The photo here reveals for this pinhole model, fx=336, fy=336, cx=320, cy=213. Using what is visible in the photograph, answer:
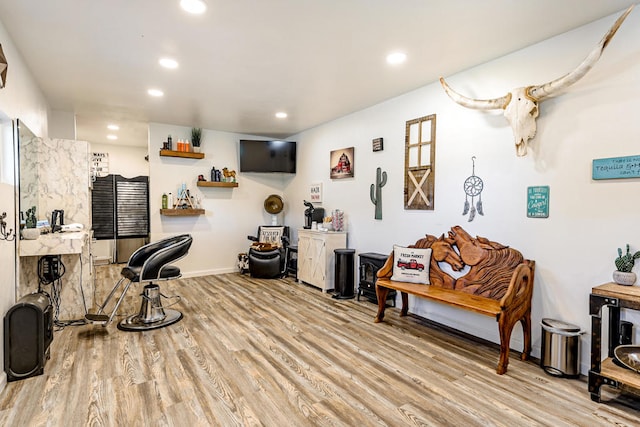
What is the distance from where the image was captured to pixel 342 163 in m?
5.14

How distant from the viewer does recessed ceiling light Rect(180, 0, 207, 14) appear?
87.4 inches

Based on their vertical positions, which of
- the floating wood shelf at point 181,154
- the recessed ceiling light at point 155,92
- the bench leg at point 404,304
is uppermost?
the recessed ceiling light at point 155,92

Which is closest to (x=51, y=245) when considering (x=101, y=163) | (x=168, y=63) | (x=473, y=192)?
(x=168, y=63)

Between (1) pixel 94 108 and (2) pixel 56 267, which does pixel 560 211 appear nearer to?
(2) pixel 56 267

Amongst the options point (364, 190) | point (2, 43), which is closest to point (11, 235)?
point (2, 43)

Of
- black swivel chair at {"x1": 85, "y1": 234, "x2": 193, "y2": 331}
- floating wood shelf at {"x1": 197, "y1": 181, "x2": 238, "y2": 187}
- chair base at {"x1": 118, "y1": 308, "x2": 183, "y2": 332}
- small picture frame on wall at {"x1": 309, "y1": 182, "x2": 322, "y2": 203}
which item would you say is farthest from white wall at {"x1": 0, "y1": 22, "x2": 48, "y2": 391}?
small picture frame on wall at {"x1": 309, "y1": 182, "x2": 322, "y2": 203}

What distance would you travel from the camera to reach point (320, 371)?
2.62 metres

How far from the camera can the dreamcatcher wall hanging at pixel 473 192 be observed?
130 inches

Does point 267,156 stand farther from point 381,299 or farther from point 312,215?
point 381,299

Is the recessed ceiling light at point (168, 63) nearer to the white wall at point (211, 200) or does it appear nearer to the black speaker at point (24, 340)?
the black speaker at point (24, 340)

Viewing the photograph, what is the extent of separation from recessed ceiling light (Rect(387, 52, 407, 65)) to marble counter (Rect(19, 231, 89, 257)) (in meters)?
3.35

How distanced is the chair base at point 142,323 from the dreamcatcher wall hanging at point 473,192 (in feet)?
10.9

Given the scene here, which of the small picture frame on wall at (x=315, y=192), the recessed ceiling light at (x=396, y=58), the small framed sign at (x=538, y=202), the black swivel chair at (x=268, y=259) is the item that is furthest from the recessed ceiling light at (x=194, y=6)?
the black swivel chair at (x=268, y=259)

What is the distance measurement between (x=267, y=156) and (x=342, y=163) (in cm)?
183
